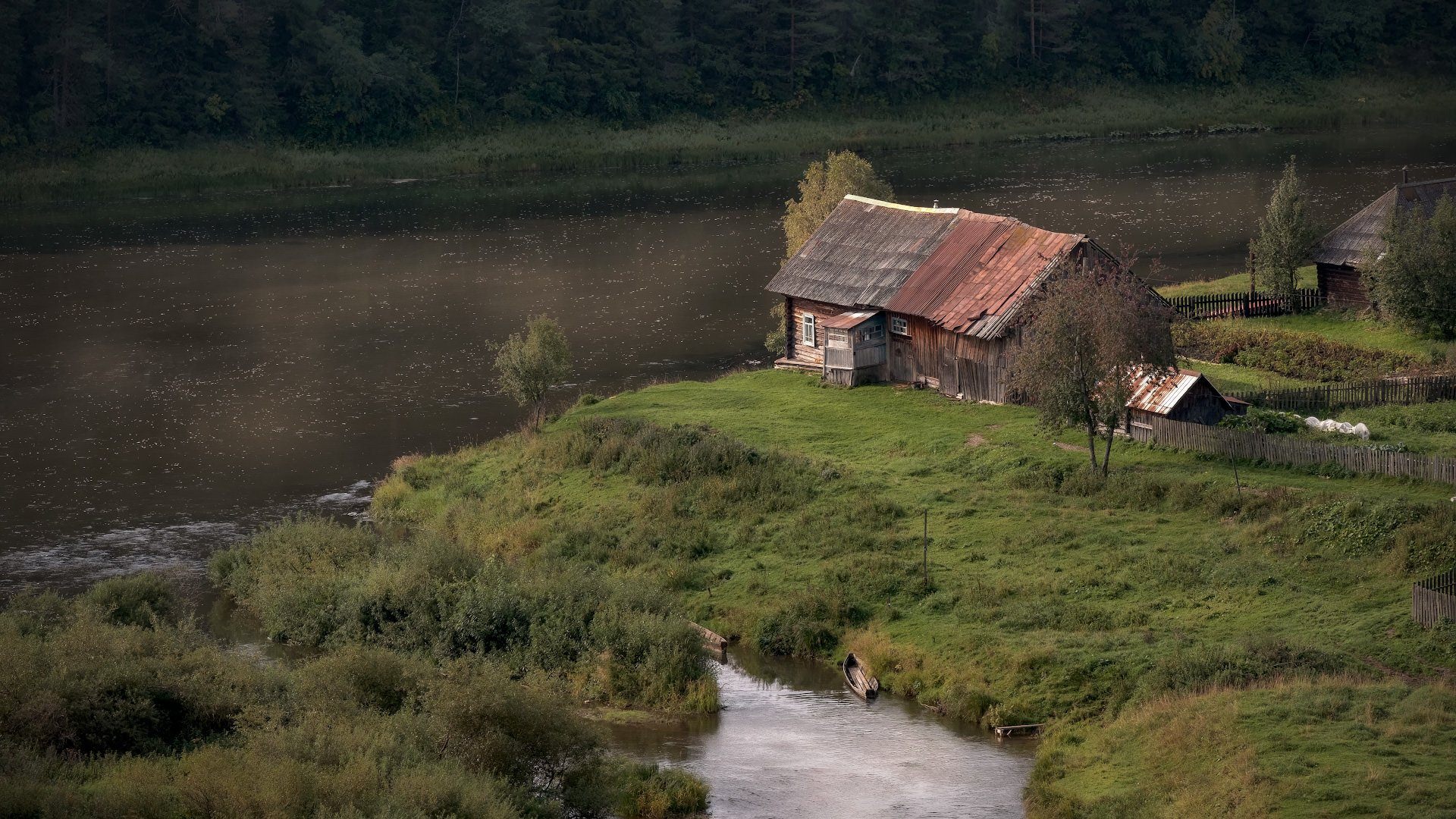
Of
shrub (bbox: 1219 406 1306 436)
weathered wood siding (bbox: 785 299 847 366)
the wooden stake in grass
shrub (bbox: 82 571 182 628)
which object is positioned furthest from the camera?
weathered wood siding (bbox: 785 299 847 366)

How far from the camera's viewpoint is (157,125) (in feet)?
304

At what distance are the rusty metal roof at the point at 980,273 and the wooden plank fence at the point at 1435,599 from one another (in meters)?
15.7

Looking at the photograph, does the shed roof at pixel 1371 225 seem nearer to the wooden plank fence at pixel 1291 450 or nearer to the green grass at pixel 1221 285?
the green grass at pixel 1221 285

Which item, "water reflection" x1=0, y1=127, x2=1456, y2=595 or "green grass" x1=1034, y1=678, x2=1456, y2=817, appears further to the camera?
"water reflection" x1=0, y1=127, x2=1456, y2=595

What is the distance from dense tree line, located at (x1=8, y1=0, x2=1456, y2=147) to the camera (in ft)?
304

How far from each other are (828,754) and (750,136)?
76.6m

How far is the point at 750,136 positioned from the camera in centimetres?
10112

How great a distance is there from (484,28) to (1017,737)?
8277 centimetres

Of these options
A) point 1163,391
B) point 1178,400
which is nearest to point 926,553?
point 1178,400

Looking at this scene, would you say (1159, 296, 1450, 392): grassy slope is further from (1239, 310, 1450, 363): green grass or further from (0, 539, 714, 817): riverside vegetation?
(0, 539, 714, 817): riverside vegetation

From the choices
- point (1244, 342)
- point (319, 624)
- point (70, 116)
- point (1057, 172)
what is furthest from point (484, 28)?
point (319, 624)

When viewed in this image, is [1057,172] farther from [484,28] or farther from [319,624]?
[319,624]

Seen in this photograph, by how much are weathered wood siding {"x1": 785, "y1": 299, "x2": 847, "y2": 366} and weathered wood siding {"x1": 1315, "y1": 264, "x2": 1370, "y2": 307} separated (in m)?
15.7

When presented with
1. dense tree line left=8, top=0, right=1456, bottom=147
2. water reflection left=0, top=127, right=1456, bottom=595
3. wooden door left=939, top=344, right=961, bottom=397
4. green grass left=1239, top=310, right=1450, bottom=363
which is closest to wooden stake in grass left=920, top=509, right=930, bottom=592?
wooden door left=939, top=344, right=961, bottom=397
